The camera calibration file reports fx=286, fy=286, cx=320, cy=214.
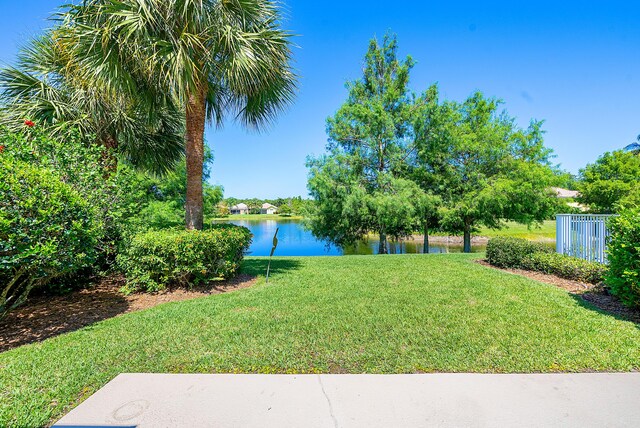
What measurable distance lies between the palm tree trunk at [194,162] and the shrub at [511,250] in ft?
24.4

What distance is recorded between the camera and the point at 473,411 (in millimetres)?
2070

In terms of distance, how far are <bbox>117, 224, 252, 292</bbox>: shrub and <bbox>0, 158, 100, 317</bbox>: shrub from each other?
1014 millimetres

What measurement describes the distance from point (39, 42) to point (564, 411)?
10.7 m

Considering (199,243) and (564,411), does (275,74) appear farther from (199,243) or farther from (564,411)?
(564,411)

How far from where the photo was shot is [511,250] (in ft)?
24.1

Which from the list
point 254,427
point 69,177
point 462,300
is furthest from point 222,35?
point 462,300

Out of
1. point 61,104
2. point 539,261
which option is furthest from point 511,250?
point 61,104

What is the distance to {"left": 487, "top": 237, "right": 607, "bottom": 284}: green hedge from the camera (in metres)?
5.67

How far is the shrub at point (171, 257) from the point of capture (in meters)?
4.93

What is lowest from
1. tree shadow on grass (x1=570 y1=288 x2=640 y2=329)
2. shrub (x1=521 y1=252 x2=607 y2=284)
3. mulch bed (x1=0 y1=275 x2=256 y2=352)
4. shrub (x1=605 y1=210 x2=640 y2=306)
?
mulch bed (x1=0 y1=275 x2=256 y2=352)

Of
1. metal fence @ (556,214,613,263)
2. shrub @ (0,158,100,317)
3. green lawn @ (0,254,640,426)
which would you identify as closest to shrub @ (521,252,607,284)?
metal fence @ (556,214,613,263)

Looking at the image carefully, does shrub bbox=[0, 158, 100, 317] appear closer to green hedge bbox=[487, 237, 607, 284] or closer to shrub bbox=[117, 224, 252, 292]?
shrub bbox=[117, 224, 252, 292]

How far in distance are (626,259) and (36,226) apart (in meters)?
7.66

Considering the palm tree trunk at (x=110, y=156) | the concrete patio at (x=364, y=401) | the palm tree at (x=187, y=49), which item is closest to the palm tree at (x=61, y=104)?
the palm tree trunk at (x=110, y=156)
